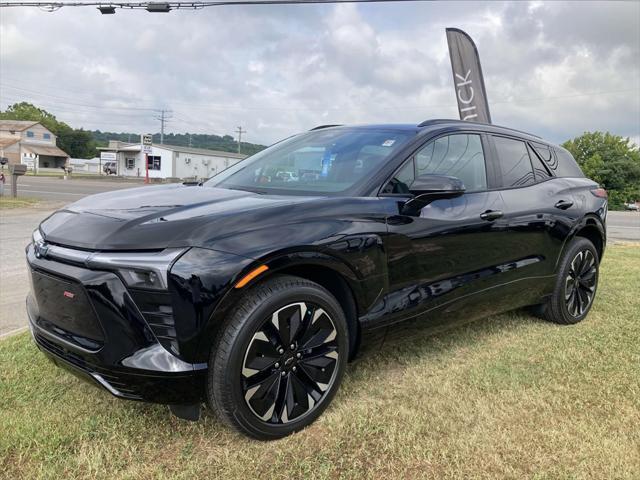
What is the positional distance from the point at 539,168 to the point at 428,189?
73.6 inches

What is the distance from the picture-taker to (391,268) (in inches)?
114

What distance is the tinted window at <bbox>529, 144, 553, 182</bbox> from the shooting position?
4261 mm

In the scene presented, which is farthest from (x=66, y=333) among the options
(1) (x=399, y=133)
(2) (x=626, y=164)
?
(2) (x=626, y=164)

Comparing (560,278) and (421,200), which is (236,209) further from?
(560,278)

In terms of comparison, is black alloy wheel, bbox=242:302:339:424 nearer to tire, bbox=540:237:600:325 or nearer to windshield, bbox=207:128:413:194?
windshield, bbox=207:128:413:194

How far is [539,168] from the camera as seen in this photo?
4.32 metres

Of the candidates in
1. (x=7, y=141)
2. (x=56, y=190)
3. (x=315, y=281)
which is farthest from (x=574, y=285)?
(x=7, y=141)

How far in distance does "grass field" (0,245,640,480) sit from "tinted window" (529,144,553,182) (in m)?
1.45

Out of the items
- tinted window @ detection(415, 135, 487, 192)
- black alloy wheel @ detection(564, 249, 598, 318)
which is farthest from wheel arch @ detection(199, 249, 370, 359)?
black alloy wheel @ detection(564, 249, 598, 318)

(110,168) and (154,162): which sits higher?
(154,162)

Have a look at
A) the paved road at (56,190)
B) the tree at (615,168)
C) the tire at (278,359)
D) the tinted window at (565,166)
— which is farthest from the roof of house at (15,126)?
the tire at (278,359)

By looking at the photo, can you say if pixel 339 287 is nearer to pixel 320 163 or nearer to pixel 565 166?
pixel 320 163

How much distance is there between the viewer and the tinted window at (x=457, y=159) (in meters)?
3.33

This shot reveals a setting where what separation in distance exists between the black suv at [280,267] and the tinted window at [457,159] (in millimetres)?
13
